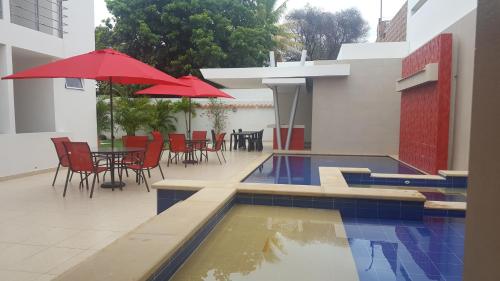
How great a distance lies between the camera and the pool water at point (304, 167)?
27.5ft

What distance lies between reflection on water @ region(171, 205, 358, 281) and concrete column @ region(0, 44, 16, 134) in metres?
6.48

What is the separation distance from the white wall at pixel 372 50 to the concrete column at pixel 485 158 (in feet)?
48.9

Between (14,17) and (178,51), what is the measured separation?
550 inches

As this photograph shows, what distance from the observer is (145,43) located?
78.8 ft

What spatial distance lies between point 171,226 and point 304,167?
23.7 feet

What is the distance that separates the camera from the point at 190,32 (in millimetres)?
23422

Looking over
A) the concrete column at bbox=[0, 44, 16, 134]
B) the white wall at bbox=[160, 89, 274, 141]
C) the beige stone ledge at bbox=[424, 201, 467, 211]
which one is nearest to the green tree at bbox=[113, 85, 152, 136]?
the white wall at bbox=[160, 89, 274, 141]

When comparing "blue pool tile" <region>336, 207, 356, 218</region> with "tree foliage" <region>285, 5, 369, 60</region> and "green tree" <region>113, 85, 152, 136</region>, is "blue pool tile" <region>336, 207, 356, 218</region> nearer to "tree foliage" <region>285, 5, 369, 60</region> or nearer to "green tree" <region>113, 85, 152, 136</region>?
"green tree" <region>113, 85, 152, 136</region>

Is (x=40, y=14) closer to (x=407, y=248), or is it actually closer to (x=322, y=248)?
(x=322, y=248)

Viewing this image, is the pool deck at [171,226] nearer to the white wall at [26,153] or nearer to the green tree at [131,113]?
the white wall at [26,153]

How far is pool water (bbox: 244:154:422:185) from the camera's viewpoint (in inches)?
330

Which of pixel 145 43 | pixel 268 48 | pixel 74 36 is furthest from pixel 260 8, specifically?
pixel 74 36

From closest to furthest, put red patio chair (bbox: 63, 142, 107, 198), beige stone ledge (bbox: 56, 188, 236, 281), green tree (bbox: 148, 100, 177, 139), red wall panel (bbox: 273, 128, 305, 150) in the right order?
beige stone ledge (bbox: 56, 188, 236, 281)
red patio chair (bbox: 63, 142, 107, 198)
red wall panel (bbox: 273, 128, 305, 150)
green tree (bbox: 148, 100, 177, 139)

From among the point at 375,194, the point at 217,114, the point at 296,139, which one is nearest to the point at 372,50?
the point at 296,139
